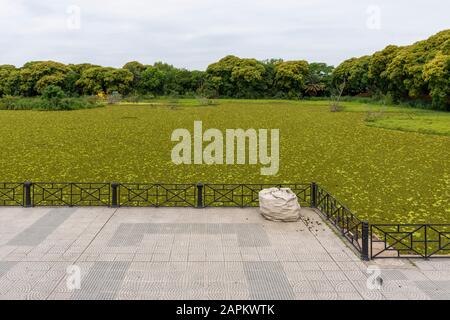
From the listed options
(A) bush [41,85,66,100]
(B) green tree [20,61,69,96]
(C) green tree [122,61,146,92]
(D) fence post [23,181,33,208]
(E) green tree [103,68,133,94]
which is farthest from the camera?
(C) green tree [122,61,146,92]

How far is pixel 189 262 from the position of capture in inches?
404

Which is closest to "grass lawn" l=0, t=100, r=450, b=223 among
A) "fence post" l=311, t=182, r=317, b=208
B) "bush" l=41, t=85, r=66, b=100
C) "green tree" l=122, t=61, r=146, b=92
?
"fence post" l=311, t=182, r=317, b=208

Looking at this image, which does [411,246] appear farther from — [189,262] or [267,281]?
[189,262]

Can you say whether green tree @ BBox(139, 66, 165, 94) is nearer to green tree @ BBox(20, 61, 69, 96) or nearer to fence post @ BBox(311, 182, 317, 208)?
green tree @ BBox(20, 61, 69, 96)

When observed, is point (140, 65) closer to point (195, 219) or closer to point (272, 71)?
point (272, 71)

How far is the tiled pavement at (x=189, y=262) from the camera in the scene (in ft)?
28.8

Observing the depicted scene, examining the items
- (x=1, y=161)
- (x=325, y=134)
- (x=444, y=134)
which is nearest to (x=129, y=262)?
(x=1, y=161)

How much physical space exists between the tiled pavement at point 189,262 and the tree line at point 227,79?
201 feet

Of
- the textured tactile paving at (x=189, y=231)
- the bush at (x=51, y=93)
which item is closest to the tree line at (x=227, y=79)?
the bush at (x=51, y=93)

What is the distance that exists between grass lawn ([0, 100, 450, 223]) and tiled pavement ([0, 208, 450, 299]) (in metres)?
4.19

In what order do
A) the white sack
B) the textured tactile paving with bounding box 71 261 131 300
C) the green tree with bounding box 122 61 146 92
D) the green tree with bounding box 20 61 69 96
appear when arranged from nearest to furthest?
the textured tactile paving with bounding box 71 261 131 300, the white sack, the green tree with bounding box 20 61 69 96, the green tree with bounding box 122 61 146 92

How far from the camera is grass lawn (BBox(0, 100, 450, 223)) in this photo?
16844 mm

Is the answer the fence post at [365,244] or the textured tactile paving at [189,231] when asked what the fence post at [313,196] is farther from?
the fence post at [365,244]

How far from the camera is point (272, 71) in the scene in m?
98.9
